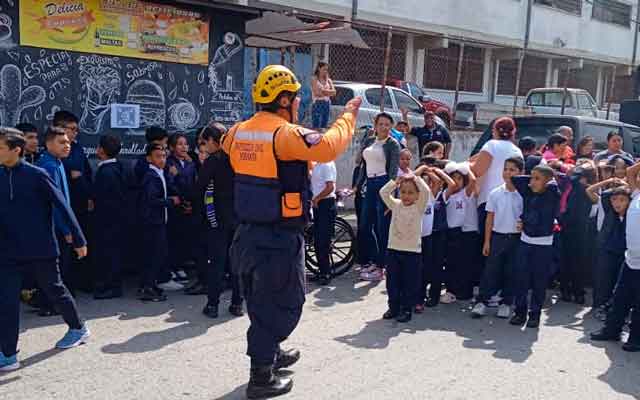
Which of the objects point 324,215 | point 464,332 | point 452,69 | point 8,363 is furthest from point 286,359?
point 452,69

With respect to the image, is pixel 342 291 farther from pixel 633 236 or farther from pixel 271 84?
pixel 271 84

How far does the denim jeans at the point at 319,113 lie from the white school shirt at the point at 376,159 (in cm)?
351

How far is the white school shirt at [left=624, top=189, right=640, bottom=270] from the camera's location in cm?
547

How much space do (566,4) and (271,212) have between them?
2942cm

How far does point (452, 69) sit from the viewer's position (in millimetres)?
26281

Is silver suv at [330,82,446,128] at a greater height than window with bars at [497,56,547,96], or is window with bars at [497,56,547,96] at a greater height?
window with bars at [497,56,547,96]

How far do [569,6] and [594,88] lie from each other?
19.4 ft

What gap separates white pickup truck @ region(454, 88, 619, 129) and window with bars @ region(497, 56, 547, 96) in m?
9.36

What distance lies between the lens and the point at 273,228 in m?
4.27

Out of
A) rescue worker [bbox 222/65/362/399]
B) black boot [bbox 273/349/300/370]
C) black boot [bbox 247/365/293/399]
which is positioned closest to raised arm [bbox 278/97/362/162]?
rescue worker [bbox 222/65/362/399]

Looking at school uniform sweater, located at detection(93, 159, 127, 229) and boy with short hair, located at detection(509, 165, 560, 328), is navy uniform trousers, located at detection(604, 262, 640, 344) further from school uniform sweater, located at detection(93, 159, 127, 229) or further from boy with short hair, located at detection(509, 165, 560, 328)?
school uniform sweater, located at detection(93, 159, 127, 229)

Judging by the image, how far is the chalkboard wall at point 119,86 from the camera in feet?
23.2

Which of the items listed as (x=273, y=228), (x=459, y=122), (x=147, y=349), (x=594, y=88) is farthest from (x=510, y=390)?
(x=594, y=88)

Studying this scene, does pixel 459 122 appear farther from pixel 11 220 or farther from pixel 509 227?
pixel 11 220
